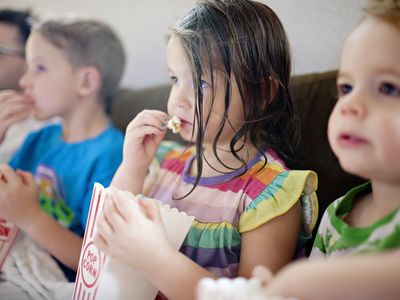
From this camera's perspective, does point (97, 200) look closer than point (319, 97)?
Yes

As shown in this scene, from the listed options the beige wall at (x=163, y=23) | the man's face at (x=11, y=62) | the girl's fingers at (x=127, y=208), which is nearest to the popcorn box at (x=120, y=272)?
the girl's fingers at (x=127, y=208)

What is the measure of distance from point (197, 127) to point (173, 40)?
6.0 inches

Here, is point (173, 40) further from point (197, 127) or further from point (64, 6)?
point (64, 6)

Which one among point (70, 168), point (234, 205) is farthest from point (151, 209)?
point (70, 168)

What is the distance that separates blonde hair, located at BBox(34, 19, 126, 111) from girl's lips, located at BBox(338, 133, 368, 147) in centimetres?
81

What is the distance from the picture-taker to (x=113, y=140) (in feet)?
3.57

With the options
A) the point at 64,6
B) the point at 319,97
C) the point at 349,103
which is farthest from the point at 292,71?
the point at 64,6

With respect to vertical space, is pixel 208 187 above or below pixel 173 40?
below

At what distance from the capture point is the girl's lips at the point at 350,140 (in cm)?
51

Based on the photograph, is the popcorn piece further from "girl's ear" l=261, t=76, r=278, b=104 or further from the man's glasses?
the man's glasses

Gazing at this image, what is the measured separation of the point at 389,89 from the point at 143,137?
18.4 inches

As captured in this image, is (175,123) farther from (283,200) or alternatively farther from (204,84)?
(283,200)

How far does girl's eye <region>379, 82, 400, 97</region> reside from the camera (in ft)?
1.59

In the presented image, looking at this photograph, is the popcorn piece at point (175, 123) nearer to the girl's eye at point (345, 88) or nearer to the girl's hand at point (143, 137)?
the girl's hand at point (143, 137)
